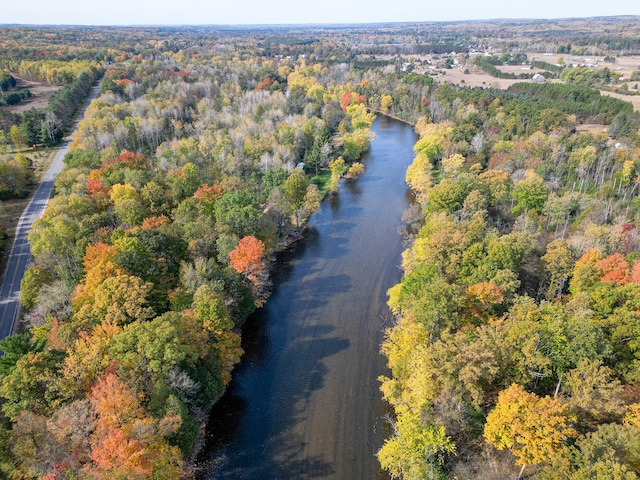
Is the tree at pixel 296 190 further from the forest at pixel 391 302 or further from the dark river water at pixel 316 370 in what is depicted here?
the dark river water at pixel 316 370

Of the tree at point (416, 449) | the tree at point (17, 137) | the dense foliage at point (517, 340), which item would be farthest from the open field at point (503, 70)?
the tree at point (416, 449)

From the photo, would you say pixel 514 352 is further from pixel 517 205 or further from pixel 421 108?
pixel 421 108

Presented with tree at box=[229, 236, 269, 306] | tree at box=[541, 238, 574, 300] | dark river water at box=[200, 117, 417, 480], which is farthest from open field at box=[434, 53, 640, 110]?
tree at box=[229, 236, 269, 306]

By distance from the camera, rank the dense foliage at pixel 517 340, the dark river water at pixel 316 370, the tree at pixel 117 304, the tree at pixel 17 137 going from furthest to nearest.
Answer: the tree at pixel 17 137 → the tree at pixel 117 304 → the dark river water at pixel 316 370 → the dense foliage at pixel 517 340

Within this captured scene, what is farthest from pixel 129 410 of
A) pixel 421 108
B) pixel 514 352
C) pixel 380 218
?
pixel 421 108

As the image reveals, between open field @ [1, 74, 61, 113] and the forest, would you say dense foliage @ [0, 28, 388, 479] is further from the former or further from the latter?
open field @ [1, 74, 61, 113]

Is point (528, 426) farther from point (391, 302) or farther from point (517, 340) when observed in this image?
point (391, 302)
